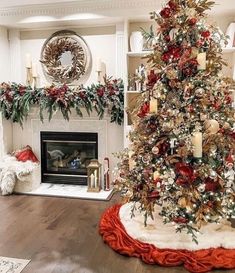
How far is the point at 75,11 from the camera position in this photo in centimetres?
415

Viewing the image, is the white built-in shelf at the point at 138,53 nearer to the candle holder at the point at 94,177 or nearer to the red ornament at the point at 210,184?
the candle holder at the point at 94,177

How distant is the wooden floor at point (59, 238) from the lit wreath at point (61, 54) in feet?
6.09

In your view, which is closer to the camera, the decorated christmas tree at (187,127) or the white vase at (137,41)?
the decorated christmas tree at (187,127)

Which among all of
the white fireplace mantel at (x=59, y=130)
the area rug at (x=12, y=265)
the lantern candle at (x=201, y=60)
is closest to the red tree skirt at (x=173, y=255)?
the area rug at (x=12, y=265)

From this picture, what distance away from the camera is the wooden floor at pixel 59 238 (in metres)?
2.45

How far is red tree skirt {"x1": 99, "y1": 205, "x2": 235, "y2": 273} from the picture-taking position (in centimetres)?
242

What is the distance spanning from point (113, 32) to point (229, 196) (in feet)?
9.35

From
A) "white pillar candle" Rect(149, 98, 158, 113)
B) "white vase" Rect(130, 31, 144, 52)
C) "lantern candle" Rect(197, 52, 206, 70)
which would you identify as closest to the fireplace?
"white vase" Rect(130, 31, 144, 52)

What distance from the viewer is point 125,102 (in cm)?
421

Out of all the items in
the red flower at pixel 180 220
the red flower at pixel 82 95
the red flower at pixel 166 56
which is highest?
the red flower at pixel 166 56

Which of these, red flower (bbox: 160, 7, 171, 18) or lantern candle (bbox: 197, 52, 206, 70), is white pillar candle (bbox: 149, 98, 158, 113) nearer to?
lantern candle (bbox: 197, 52, 206, 70)

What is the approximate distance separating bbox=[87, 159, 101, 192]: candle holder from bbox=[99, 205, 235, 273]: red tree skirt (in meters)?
1.52

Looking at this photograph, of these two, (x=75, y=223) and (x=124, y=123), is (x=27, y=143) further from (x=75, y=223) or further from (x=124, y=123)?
(x=75, y=223)

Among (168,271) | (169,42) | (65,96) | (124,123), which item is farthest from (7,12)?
(168,271)
